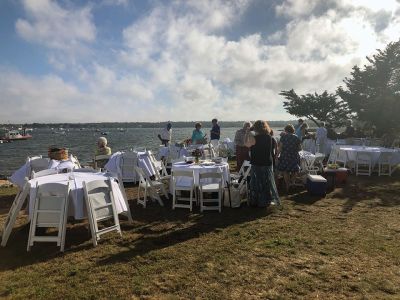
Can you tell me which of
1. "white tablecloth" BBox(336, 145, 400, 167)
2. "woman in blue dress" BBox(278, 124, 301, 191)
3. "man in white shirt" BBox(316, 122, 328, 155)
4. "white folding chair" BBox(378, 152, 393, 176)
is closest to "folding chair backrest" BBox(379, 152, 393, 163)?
"white folding chair" BBox(378, 152, 393, 176)

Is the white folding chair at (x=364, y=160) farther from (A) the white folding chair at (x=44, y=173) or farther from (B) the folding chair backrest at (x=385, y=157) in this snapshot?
(A) the white folding chair at (x=44, y=173)

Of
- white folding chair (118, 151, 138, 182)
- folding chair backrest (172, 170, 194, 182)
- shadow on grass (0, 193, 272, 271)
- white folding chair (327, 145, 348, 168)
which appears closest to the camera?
shadow on grass (0, 193, 272, 271)

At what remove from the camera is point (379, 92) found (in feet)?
71.8

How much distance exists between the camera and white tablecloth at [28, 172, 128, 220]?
5.20 meters

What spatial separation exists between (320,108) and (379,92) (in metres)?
4.64

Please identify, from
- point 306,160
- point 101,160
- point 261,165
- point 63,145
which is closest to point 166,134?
point 101,160

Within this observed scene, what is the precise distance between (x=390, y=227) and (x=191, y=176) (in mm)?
3835

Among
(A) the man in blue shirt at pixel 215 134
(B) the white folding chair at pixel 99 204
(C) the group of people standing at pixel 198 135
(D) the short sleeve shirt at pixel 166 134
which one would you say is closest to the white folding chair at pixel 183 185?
(B) the white folding chair at pixel 99 204

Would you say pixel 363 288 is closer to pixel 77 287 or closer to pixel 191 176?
pixel 77 287

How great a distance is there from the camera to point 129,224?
6.22 meters

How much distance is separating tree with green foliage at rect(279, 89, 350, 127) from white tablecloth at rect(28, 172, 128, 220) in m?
22.5

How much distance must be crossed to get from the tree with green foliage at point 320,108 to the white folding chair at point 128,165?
1922 centimetres

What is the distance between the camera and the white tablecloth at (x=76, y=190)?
17.0 ft

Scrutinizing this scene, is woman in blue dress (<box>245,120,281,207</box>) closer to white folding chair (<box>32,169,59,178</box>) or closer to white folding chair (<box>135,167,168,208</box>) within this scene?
white folding chair (<box>135,167,168,208</box>)
